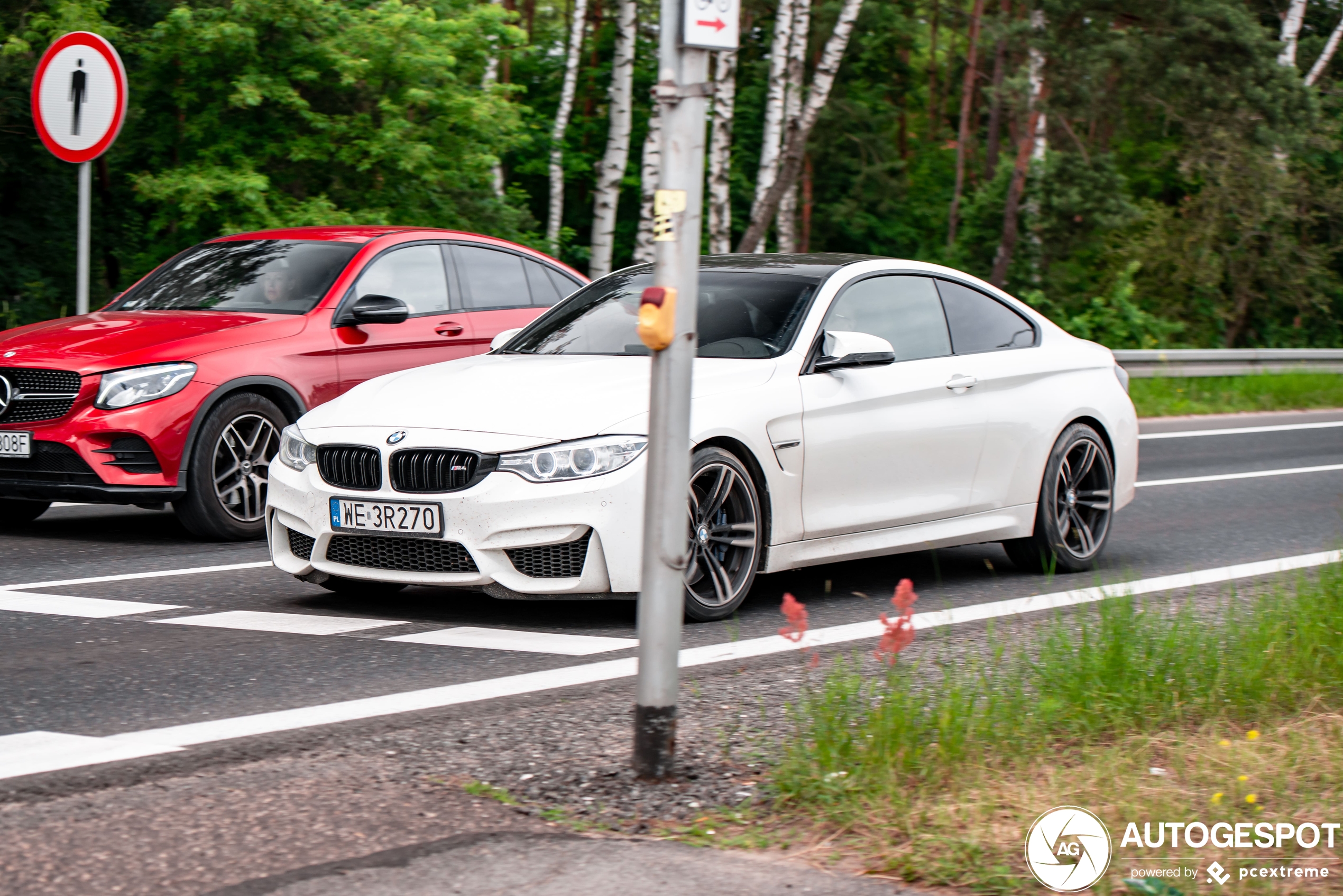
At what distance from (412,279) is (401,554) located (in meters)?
4.03

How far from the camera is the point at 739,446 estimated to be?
21.9 feet

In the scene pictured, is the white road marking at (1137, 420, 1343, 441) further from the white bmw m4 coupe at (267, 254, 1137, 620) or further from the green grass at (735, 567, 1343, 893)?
the green grass at (735, 567, 1343, 893)

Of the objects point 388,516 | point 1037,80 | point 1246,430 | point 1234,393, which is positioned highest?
point 1037,80

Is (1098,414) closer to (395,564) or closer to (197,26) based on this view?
(395,564)

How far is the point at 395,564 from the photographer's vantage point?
6492mm

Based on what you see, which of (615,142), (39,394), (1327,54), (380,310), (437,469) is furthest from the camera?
(1327,54)

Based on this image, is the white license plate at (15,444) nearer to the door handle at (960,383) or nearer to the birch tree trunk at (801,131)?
the door handle at (960,383)

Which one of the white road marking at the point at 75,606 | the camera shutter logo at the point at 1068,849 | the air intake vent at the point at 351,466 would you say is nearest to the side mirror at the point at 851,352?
the air intake vent at the point at 351,466

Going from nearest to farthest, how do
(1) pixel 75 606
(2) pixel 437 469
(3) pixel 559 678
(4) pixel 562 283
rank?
(3) pixel 559 678
(2) pixel 437 469
(1) pixel 75 606
(4) pixel 562 283

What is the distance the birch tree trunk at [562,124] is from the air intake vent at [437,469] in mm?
23710

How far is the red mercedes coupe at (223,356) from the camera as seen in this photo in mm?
8516

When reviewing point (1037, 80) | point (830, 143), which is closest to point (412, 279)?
point (1037, 80)

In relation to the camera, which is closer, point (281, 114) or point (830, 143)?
point (281, 114)

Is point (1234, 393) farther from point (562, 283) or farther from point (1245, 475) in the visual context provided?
point (562, 283)
